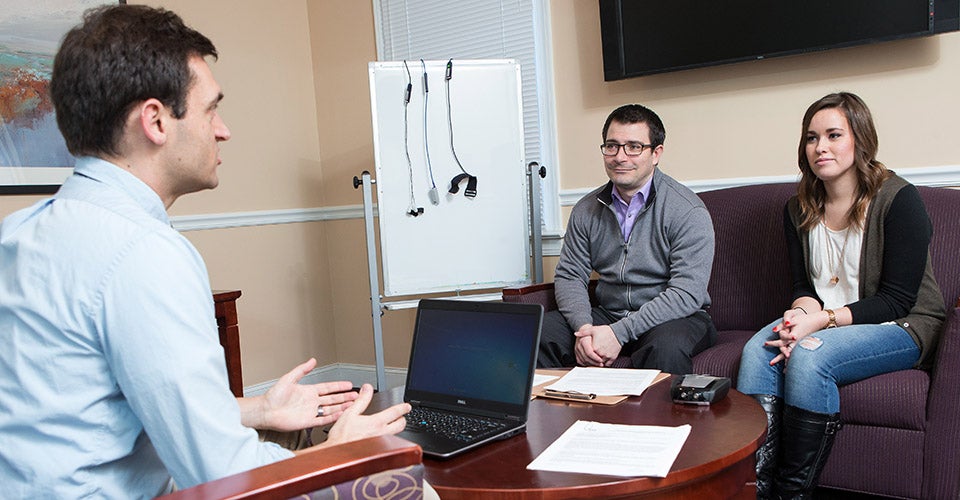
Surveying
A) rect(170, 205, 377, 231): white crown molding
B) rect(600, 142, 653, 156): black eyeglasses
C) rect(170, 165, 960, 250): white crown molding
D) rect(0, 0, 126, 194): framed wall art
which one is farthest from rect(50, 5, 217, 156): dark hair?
rect(170, 205, 377, 231): white crown molding

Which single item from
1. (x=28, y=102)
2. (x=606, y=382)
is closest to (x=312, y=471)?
(x=606, y=382)

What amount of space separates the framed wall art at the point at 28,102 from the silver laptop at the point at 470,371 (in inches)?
84.6

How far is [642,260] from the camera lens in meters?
2.86

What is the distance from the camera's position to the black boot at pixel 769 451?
85.7 inches

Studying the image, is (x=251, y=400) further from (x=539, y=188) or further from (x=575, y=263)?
(x=539, y=188)

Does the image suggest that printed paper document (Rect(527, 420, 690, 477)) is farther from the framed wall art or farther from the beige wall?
the framed wall art

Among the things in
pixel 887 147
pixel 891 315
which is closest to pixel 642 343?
pixel 891 315

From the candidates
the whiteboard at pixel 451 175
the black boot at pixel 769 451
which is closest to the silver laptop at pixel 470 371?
the black boot at pixel 769 451

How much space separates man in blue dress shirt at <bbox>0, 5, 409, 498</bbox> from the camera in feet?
3.35

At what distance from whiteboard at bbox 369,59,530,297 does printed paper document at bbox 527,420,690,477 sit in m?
1.99

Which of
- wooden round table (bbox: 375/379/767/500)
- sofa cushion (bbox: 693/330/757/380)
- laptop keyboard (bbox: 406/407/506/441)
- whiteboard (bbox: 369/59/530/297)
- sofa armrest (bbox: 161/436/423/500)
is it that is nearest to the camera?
sofa armrest (bbox: 161/436/423/500)

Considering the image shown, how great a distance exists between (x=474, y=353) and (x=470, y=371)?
0.04m

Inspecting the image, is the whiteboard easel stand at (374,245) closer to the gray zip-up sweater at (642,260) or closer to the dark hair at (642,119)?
the gray zip-up sweater at (642,260)

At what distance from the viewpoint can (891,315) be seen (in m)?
2.34
